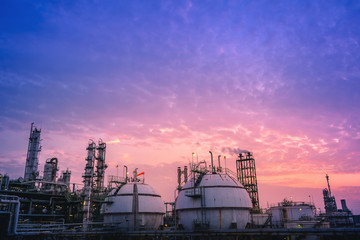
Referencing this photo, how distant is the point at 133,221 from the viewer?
113 ft

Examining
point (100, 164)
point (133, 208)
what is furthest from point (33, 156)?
point (133, 208)

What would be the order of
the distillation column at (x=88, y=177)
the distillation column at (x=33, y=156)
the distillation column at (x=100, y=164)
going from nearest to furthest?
the distillation column at (x=88, y=177)
the distillation column at (x=100, y=164)
the distillation column at (x=33, y=156)

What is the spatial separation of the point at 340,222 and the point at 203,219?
3210 centimetres

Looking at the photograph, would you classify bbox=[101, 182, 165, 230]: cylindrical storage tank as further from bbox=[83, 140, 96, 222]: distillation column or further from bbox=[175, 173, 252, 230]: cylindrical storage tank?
bbox=[175, 173, 252, 230]: cylindrical storage tank

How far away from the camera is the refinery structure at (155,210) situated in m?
25.9

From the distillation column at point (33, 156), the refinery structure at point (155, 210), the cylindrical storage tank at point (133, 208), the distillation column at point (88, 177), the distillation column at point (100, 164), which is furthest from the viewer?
the distillation column at point (33, 156)

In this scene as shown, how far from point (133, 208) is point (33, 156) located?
31580 mm

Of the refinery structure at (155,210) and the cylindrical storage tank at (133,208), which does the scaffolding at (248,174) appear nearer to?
the refinery structure at (155,210)

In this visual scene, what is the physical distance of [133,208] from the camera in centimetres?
3538

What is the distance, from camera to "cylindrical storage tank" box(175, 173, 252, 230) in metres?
28.8

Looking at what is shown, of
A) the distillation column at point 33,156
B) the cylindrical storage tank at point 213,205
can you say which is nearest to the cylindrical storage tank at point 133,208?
the cylindrical storage tank at point 213,205

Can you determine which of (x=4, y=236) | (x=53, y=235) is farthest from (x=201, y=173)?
(x=4, y=236)

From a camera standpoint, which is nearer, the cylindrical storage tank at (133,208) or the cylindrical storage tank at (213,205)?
the cylindrical storage tank at (213,205)

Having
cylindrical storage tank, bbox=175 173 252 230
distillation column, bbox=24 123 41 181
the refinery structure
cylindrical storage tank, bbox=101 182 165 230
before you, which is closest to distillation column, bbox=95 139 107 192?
the refinery structure
